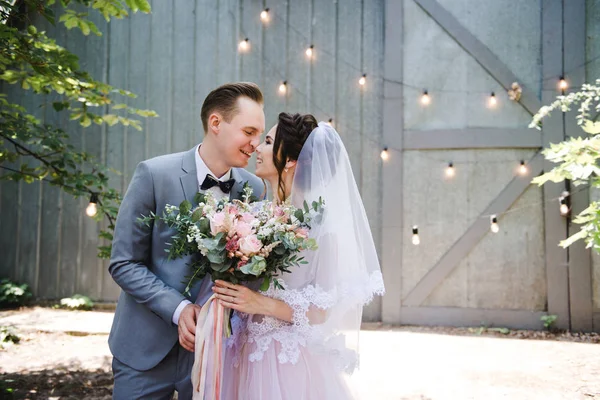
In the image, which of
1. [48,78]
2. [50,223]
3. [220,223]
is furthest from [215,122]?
[50,223]

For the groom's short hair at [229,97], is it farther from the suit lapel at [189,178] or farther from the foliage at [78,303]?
Answer: the foliage at [78,303]

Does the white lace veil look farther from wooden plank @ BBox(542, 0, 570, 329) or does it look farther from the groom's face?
wooden plank @ BBox(542, 0, 570, 329)

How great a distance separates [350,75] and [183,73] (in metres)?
2.27

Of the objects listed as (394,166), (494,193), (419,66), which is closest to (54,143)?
(394,166)

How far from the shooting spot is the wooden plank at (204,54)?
6641 mm

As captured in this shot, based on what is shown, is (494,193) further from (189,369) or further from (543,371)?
(189,369)

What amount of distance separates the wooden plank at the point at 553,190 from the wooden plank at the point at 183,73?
439 cm

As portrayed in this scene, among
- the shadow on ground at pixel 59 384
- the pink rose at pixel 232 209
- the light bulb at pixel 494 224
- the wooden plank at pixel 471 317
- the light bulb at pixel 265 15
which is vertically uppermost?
the light bulb at pixel 265 15

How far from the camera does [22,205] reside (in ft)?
23.1

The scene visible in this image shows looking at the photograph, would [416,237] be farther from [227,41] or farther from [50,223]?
[50,223]

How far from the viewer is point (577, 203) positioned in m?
5.67

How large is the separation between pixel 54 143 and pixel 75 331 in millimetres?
2708

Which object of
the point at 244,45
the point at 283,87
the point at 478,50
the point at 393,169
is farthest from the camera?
the point at 244,45

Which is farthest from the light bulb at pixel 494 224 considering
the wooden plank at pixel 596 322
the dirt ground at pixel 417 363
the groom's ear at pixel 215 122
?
the groom's ear at pixel 215 122
